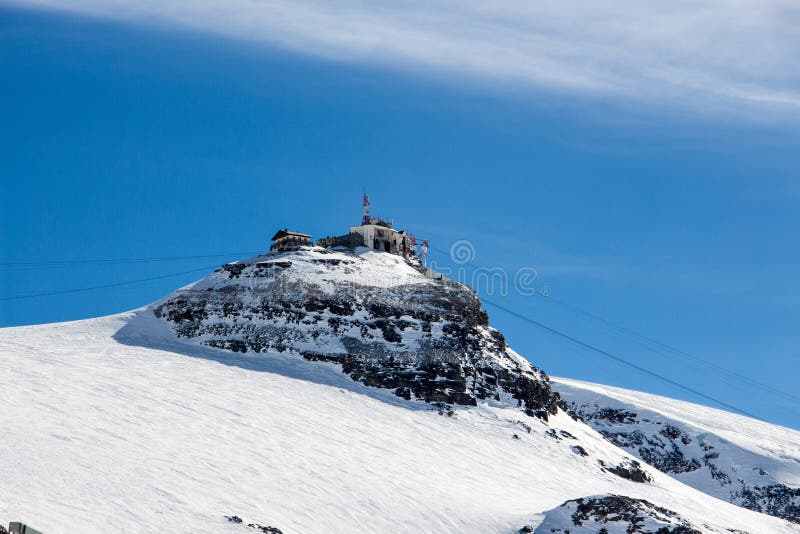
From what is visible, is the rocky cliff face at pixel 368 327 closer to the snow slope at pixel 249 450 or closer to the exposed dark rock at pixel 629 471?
the snow slope at pixel 249 450

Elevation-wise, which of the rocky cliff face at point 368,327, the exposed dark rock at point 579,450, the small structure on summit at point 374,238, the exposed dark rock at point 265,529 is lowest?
the exposed dark rock at point 579,450

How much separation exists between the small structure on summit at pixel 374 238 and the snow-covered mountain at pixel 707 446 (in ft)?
118

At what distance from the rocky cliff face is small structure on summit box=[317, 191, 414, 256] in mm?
11586

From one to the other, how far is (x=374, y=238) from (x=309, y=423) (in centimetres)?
4728

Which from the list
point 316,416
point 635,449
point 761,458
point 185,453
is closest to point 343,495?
point 185,453

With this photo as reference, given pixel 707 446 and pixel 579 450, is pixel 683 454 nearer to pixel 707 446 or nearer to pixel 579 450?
pixel 707 446

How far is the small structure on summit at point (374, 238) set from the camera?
126m

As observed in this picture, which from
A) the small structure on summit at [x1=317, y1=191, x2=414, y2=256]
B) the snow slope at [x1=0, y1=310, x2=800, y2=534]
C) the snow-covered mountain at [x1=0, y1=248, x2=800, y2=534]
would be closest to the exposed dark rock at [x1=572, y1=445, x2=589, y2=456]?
the snow-covered mountain at [x1=0, y1=248, x2=800, y2=534]

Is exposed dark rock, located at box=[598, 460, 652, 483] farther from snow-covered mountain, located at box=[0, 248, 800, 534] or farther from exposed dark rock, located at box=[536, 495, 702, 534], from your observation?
exposed dark rock, located at box=[536, 495, 702, 534]

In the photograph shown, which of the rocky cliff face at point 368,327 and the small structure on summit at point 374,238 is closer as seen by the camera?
the rocky cliff face at point 368,327

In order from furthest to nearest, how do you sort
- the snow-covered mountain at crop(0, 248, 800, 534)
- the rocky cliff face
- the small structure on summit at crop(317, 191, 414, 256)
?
the small structure on summit at crop(317, 191, 414, 256)
the rocky cliff face
the snow-covered mountain at crop(0, 248, 800, 534)

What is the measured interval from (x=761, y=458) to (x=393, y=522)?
76623mm

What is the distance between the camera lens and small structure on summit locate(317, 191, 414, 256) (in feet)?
412

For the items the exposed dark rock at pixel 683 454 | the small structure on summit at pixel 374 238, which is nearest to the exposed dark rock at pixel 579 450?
the exposed dark rock at pixel 683 454
